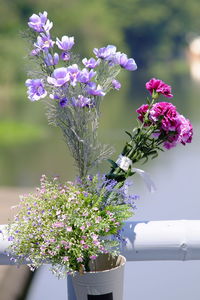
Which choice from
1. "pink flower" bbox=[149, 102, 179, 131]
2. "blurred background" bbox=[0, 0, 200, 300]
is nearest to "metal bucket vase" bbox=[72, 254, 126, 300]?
"pink flower" bbox=[149, 102, 179, 131]

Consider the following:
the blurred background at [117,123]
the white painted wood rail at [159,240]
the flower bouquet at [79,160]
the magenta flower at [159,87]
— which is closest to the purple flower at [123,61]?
the flower bouquet at [79,160]

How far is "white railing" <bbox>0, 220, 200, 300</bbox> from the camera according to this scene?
290 centimetres

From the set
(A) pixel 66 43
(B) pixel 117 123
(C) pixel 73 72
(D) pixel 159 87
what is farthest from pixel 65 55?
(B) pixel 117 123

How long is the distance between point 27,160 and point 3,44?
2888 centimetres

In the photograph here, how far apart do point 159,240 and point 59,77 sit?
877mm

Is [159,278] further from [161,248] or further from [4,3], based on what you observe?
[4,3]

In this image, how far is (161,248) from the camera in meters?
2.93

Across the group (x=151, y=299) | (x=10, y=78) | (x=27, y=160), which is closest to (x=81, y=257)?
(x=151, y=299)

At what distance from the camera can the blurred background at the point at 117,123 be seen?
528 cm

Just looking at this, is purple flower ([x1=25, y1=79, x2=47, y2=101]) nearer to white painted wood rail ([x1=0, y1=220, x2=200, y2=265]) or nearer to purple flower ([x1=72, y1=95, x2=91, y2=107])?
purple flower ([x1=72, y1=95, x2=91, y2=107])

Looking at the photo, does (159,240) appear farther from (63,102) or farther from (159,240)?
(63,102)

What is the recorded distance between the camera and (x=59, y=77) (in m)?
2.64

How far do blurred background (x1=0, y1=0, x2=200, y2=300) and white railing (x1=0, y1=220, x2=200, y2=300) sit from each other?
0.56 meters

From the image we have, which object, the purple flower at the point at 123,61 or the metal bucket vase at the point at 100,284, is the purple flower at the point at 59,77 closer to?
the purple flower at the point at 123,61
